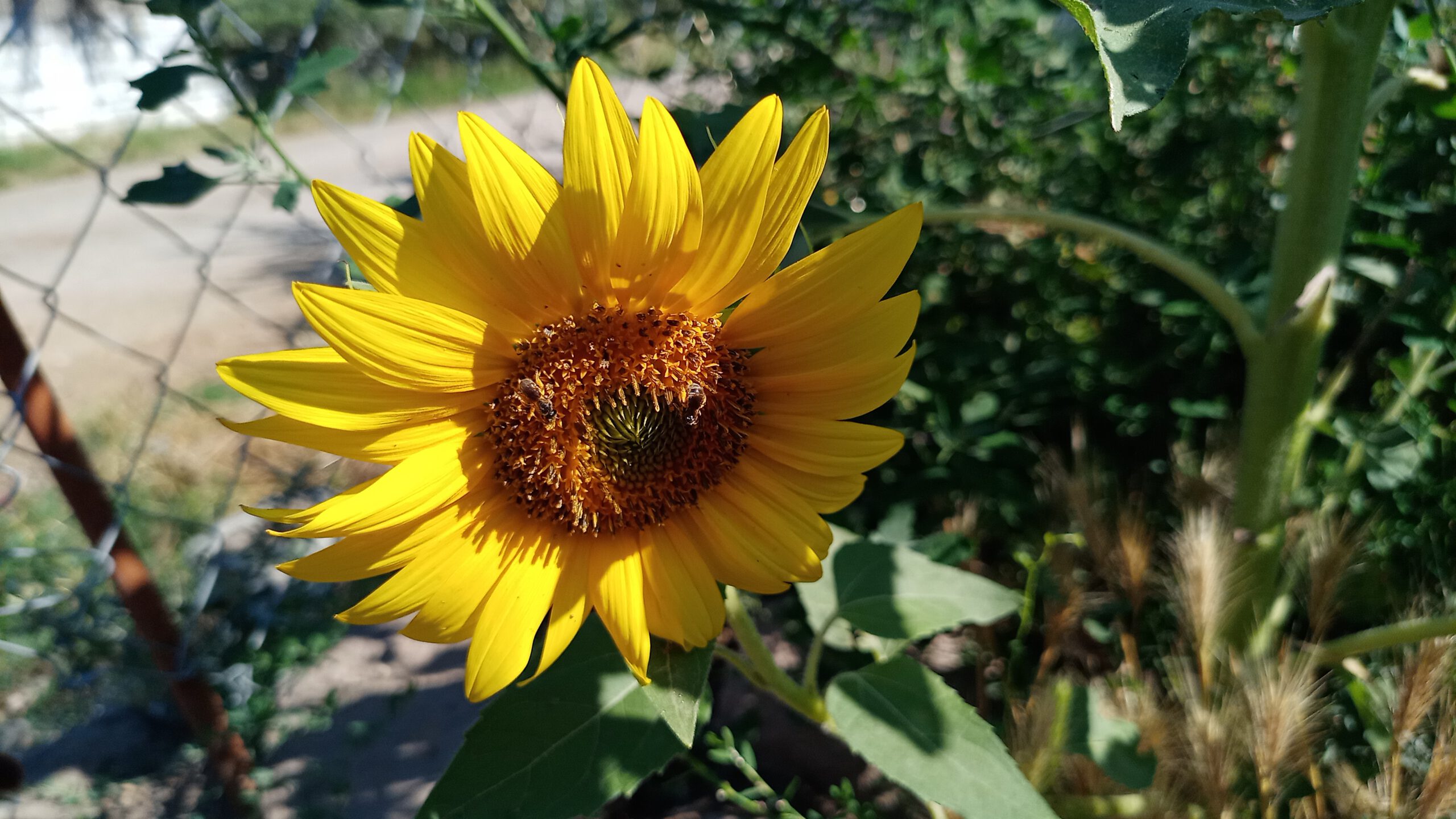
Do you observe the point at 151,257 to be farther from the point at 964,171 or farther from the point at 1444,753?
the point at 1444,753

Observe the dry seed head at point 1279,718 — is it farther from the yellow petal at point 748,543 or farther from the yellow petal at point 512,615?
the yellow petal at point 512,615

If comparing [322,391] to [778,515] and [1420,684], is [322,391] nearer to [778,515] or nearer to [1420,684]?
[778,515]

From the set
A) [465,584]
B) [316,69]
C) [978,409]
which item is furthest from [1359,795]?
[316,69]

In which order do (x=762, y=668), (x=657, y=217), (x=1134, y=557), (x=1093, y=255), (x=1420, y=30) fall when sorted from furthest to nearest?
1. (x=1093, y=255)
2. (x=1134, y=557)
3. (x=1420, y=30)
4. (x=762, y=668)
5. (x=657, y=217)

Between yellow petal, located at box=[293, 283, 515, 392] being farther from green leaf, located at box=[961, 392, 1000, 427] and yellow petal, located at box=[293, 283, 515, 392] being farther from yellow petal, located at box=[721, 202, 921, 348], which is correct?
green leaf, located at box=[961, 392, 1000, 427]

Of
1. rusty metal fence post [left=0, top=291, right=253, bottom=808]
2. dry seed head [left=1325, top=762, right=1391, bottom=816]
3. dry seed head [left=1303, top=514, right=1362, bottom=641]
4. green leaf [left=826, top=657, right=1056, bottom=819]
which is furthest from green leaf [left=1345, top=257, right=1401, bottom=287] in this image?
rusty metal fence post [left=0, top=291, right=253, bottom=808]
